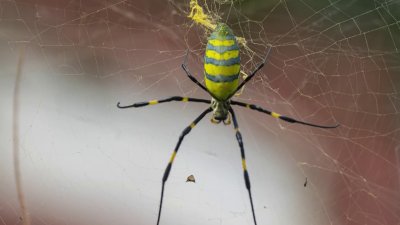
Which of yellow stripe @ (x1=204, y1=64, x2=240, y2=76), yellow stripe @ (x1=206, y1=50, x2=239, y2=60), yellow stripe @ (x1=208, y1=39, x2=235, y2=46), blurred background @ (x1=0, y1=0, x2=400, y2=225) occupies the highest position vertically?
blurred background @ (x1=0, y1=0, x2=400, y2=225)

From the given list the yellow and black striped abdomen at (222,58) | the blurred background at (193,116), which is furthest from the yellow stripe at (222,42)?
the blurred background at (193,116)

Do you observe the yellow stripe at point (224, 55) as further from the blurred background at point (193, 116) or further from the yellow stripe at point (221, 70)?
the blurred background at point (193, 116)

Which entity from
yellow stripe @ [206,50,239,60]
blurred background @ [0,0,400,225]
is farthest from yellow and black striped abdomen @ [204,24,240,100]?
blurred background @ [0,0,400,225]

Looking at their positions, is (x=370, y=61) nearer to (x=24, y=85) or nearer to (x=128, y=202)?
(x=128, y=202)

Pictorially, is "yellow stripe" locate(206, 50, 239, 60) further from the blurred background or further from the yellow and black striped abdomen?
the blurred background

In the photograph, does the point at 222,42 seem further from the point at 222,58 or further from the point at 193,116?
the point at 193,116

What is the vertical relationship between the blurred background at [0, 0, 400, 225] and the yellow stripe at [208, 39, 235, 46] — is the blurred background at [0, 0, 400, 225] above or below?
above

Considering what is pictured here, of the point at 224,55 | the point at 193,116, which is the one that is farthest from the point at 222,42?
the point at 193,116
